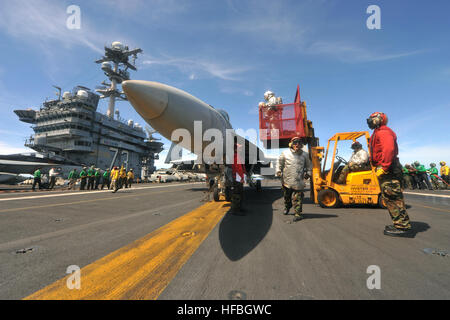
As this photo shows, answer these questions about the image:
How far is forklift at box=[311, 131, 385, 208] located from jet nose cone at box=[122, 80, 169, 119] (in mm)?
5402

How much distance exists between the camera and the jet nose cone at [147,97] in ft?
7.82

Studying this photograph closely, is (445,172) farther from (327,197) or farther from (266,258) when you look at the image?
(266,258)

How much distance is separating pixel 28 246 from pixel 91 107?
153 feet

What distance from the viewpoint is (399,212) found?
3.13 metres

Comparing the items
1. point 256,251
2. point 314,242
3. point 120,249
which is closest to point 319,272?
point 256,251

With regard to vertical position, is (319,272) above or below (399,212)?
below

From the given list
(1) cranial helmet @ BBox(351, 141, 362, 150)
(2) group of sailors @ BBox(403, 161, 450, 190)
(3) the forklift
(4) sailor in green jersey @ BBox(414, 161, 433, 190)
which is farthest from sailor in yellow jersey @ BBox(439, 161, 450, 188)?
(1) cranial helmet @ BBox(351, 141, 362, 150)

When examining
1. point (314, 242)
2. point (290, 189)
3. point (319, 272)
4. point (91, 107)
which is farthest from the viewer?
point (91, 107)

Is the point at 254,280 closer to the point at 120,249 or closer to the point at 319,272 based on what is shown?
the point at 319,272

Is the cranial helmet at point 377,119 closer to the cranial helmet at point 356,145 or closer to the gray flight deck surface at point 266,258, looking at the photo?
the gray flight deck surface at point 266,258

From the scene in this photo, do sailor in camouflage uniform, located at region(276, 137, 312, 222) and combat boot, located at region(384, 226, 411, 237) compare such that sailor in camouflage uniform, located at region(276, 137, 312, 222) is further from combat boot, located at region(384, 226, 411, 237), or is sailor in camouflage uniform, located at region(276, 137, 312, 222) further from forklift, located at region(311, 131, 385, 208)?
forklift, located at region(311, 131, 385, 208)

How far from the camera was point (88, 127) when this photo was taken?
1507 inches

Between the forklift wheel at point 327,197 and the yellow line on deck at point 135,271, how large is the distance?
435cm

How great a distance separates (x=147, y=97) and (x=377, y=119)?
408cm
